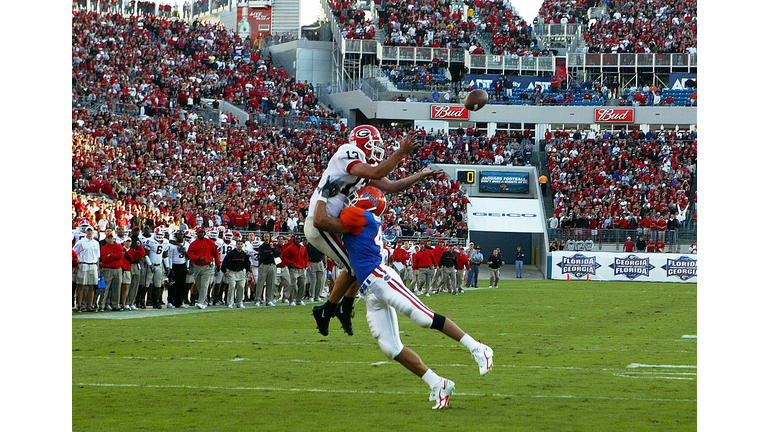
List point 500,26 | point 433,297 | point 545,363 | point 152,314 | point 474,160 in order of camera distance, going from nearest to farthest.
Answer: point 545,363 → point 152,314 → point 433,297 → point 474,160 → point 500,26

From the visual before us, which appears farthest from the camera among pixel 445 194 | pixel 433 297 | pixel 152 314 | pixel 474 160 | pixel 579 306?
pixel 474 160

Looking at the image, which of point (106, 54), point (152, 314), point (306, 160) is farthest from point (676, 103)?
point (152, 314)

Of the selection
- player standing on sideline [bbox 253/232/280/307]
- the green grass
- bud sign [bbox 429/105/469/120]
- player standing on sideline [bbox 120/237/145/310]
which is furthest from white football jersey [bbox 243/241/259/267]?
bud sign [bbox 429/105/469/120]

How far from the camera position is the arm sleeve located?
19.7 feet

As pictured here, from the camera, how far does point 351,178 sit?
622 cm

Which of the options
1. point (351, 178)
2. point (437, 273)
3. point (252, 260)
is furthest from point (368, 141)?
point (437, 273)

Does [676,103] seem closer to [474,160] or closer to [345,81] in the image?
[474,160]

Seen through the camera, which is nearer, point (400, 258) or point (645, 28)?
point (400, 258)

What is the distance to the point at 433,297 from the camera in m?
20.2

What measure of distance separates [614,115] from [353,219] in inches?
1443

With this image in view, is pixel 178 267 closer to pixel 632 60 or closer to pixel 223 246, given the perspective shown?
pixel 223 246

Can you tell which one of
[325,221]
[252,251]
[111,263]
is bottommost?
[111,263]

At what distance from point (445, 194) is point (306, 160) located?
5.33 metres

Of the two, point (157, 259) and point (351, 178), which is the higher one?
point (351, 178)
